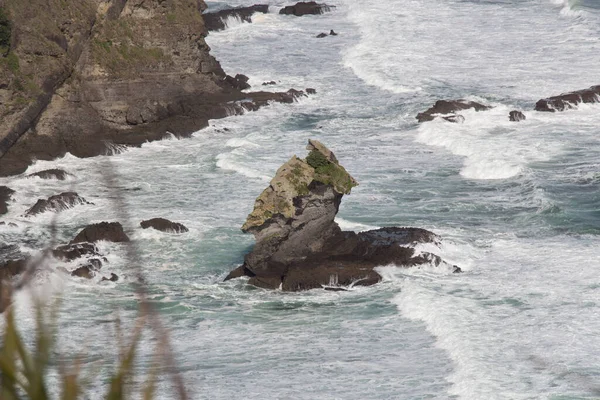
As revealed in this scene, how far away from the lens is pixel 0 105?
A: 4475 cm

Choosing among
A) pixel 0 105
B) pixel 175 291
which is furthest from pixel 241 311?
pixel 0 105

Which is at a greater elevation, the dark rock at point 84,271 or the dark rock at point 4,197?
the dark rock at point 84,271

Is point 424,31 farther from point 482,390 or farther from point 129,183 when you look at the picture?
point 482,390

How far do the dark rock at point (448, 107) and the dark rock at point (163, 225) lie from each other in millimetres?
19448

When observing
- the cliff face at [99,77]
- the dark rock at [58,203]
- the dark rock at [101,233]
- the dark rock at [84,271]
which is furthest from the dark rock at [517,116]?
the dark rock at [84,271]

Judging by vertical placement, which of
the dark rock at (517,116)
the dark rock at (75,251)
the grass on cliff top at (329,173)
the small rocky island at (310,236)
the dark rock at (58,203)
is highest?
the grass on cliff top at (329,173)

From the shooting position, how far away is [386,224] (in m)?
35.2

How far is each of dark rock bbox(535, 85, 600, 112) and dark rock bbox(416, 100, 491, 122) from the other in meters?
2.70

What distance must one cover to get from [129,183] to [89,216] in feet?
16.7

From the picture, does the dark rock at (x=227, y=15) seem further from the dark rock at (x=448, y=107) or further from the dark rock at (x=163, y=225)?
the dark rock at (x=163, y=225)

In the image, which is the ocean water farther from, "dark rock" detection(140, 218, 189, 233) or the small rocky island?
the small rocky island

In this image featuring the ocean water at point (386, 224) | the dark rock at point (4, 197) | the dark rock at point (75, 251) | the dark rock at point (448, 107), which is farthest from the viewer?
the dark rock at point (448, 107)

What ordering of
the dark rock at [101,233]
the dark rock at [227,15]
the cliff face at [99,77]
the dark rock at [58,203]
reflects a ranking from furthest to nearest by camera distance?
the dark rock at [227,15] < the cliff face at [99,77] < the dark rock at [58,203] < the dark rock at [101,233]

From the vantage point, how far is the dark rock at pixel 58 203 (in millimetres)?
37556
